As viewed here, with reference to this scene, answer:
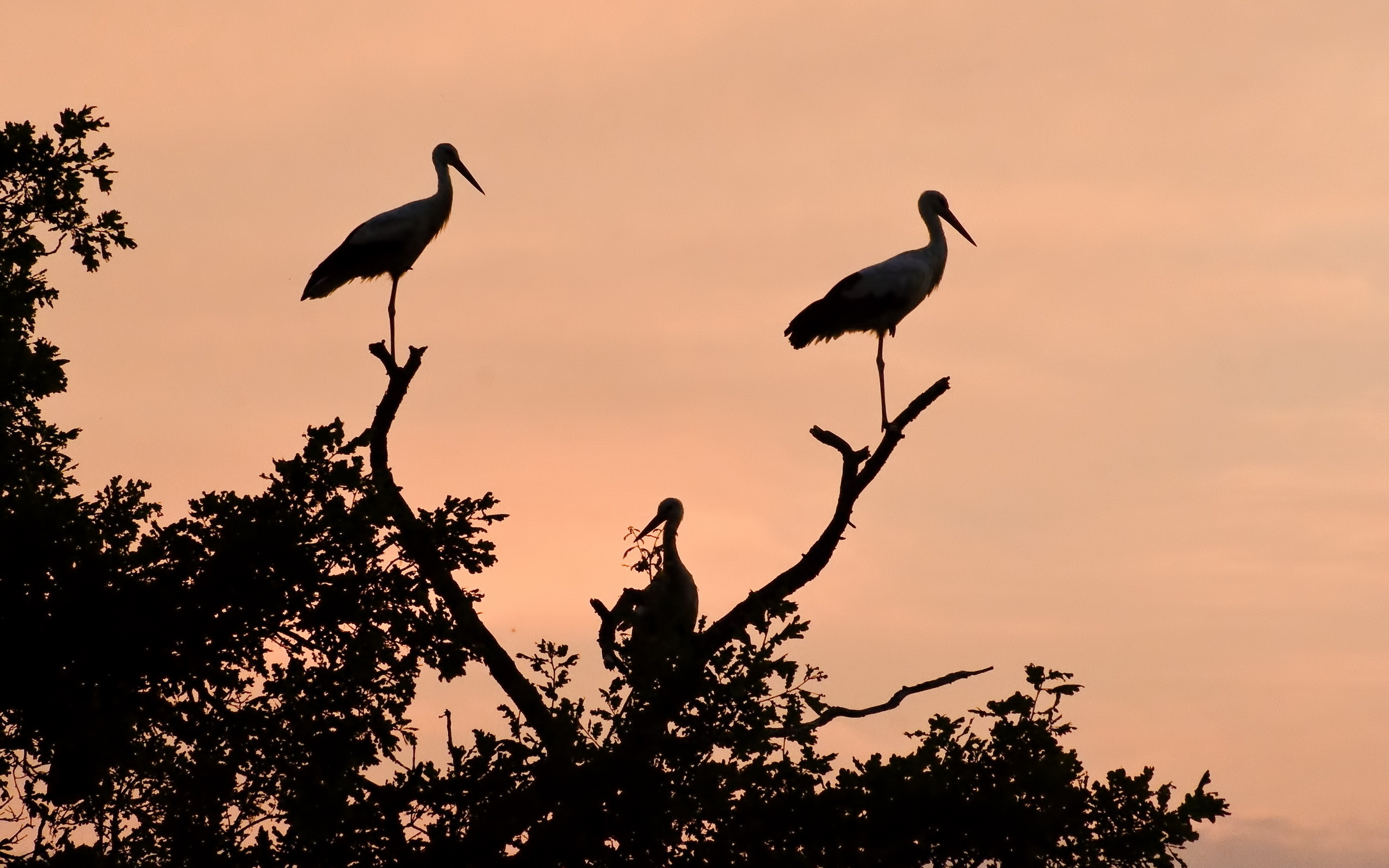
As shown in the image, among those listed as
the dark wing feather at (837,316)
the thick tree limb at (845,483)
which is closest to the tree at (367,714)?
the thick tree limb at (845,483)

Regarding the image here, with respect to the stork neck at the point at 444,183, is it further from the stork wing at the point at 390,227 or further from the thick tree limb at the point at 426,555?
the thick tree limb at the point at 426,555

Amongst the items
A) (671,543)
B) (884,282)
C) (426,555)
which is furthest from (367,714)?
(884,282)

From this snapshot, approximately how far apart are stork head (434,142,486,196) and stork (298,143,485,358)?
79 cm

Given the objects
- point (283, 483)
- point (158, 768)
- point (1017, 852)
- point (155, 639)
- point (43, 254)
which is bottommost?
point (1017, 852)

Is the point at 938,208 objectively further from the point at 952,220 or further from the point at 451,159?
the point at 451,159

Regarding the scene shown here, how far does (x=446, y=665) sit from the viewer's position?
9.64 meters

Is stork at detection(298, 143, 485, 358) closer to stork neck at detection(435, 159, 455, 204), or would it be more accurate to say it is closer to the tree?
stork neck at detection(435, 159, 455, 204)

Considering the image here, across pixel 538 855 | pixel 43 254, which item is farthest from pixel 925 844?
pixel 43 254

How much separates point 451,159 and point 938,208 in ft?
17.2

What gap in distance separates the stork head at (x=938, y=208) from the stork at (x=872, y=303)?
0.89m

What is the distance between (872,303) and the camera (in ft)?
51.3

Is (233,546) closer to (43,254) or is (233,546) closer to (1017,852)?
(43,254)

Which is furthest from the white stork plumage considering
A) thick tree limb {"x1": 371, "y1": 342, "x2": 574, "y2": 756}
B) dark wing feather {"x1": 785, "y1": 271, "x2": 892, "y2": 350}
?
dark wing feather {"x1": 785, "y1": 271, "x2": 892, "y2": 350}

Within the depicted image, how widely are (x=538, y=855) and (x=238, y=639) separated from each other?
296 cm
